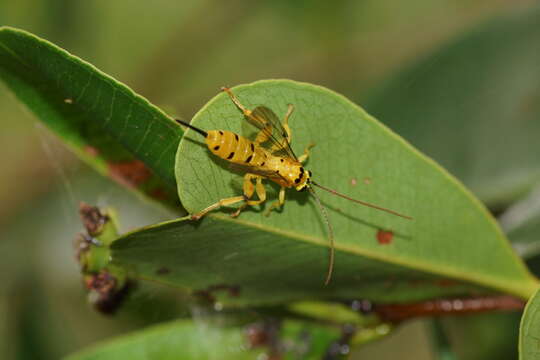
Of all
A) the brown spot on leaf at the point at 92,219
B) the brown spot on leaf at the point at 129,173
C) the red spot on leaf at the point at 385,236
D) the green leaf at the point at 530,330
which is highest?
the brown spot on leaf at the point at 129,173

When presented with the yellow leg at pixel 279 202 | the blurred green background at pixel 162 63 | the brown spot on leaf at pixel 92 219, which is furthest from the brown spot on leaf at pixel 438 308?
the blurred green background at pixel 162 63

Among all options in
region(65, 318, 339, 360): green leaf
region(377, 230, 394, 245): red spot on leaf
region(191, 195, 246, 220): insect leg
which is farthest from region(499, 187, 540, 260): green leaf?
region(191, 195, 246, 220): insect leg

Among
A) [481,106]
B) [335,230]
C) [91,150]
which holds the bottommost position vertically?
[335,230]

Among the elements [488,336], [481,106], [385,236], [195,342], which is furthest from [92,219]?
[488,336]

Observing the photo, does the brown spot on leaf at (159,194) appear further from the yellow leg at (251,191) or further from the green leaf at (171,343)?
the green leaf at (171,343)

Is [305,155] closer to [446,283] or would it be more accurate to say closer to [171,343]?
[446,283]

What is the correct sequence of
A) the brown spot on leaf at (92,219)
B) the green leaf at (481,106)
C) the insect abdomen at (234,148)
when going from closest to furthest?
the insect abdomen at (234,148) → the brown spot on leaf at (92,219) → the green leaf at (481,106)
